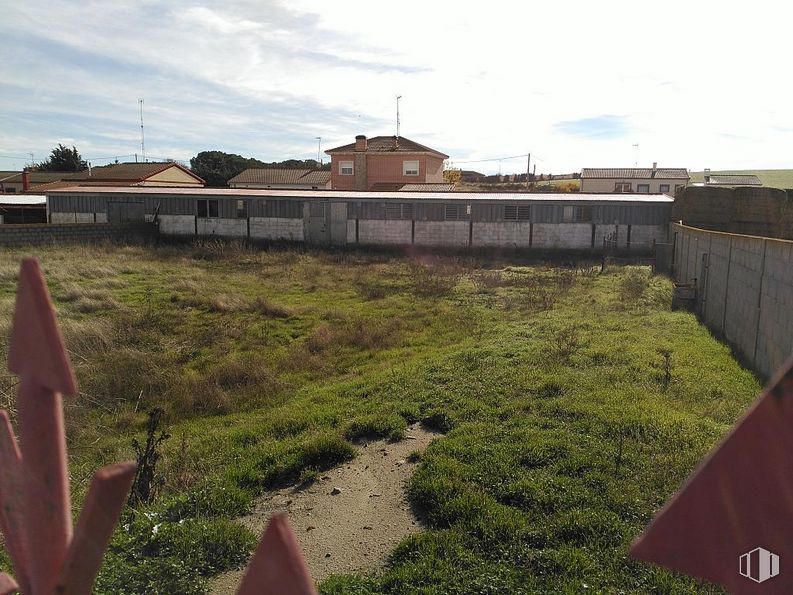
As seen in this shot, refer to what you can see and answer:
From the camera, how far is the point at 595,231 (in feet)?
95.2

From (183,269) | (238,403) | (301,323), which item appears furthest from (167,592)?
(183,269)

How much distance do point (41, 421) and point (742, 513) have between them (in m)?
1.21

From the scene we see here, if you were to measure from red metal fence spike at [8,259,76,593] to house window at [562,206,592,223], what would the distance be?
29.6 metres

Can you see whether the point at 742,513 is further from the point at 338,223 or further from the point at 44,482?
the point at 338,223

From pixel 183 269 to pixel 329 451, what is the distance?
17.3 metres

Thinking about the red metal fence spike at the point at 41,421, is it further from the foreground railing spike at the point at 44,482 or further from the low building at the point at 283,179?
the low building at the point at 283,179

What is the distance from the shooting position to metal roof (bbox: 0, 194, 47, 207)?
35.4 m

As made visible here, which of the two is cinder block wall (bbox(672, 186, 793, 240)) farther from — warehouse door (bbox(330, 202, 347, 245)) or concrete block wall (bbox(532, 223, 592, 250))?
warehouse door (bbox(330, 202, 347, 245))

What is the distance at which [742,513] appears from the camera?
3.01 ft

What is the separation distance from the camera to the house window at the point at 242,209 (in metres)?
31.8

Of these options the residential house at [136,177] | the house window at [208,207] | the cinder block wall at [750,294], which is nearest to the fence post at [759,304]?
the cinder block wall at [750,294]

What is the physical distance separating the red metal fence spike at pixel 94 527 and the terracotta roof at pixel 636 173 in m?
57.5

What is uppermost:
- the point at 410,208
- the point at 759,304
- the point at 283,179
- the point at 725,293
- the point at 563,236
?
the point at 283,179

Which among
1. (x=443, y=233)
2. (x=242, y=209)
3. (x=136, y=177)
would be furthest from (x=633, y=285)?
(x=136, y=177)
